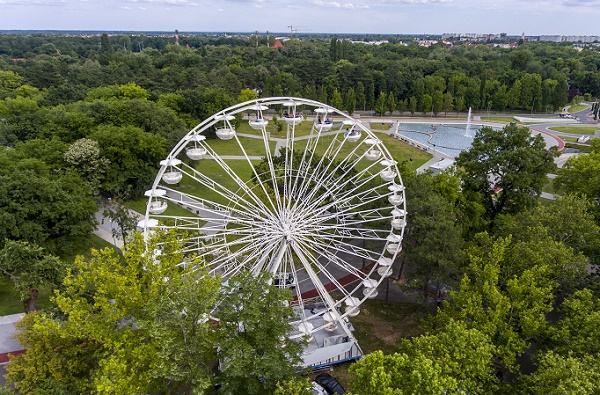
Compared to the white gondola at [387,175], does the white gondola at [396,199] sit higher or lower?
lower

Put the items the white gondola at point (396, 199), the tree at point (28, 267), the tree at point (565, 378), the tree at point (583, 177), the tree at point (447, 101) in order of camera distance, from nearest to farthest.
A: the tree at point (565, 378)
the tree at point (28, 267)
the white gondola at point (396, 199)
the tree at point (583, 177)
the tree at point (447, 101)

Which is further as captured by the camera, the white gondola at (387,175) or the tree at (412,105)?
the tree at (412,105)

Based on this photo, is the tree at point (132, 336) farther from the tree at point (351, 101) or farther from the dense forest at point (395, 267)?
the tree at point (351, 101)

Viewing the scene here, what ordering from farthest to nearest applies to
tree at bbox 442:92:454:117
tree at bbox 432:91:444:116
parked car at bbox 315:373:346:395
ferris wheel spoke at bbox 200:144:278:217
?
tree at bbox 432:91:444:116, tree at bbox 442:92:454:117, ferris wheel spoke at bbox 200:144:278:217, parked car at bbox 315:373:346:395

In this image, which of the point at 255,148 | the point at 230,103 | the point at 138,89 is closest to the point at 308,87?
the point at 230,103

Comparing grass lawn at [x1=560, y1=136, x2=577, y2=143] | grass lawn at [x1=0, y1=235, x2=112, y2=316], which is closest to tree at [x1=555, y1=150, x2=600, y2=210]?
grass lawn at [x1=560, y1=136, x2=577, y2=143]

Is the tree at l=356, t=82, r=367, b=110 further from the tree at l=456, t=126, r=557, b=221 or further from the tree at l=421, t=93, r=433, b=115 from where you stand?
the tree at l=456, t=126, r=557, b=221

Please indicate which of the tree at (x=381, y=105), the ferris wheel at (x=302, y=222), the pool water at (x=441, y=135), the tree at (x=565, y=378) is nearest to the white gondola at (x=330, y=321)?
the ferris wheel at (x=302, y=222)
